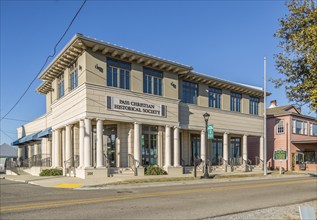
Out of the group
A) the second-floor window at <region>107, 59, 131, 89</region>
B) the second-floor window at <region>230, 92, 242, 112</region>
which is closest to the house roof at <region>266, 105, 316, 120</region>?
the second-floor window at <region>230, 92, 242, 112</region>

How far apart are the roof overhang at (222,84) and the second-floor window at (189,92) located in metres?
0.53

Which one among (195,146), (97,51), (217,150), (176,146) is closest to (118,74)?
(97,51)

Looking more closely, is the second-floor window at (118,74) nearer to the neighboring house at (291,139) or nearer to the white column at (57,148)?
the white column at (57,148)

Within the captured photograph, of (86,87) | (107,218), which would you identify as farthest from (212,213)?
(86,87)

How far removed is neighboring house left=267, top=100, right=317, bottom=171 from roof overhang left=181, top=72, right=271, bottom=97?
15.6ft

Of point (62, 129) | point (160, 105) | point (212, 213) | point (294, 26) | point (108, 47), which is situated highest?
point (108, 47)

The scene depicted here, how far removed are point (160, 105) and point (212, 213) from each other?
57.7 ft

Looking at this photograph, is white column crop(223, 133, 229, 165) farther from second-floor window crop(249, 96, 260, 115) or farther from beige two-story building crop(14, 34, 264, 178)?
second-floor window crop(249, 96, 260, 115)

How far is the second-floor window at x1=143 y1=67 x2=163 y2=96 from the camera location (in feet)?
86.8

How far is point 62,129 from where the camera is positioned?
1131 inches

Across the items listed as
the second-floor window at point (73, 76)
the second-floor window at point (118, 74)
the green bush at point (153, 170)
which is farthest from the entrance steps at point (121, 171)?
the second-floor window at point (73, 76)

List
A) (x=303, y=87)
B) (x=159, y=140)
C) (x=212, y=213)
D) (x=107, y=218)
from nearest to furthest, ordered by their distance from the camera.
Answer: (x=107, y=218) → (x=212, y=213) → (x=303, y=87) → (x=159, y=140)

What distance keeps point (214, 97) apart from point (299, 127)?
15.0 metres

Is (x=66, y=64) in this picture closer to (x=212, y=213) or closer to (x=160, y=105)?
(x=160, y=105)
